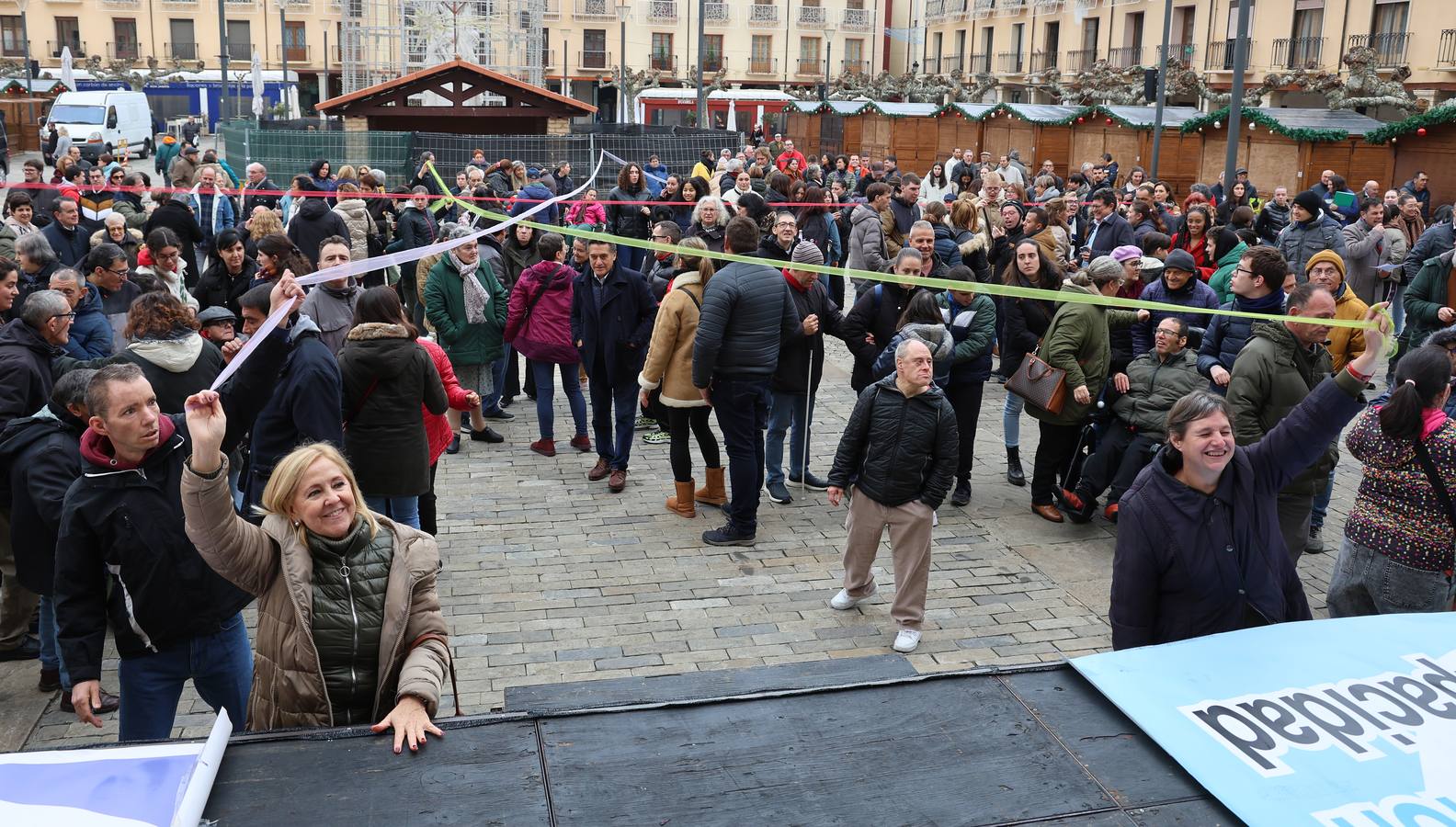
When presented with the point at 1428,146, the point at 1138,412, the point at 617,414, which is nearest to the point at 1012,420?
the point at 1138,412

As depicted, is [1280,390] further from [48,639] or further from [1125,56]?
[1125,56]

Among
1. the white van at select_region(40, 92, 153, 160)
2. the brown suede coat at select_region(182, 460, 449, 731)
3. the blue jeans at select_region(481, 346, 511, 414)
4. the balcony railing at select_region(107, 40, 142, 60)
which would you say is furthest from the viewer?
the balcony railing at select_region(107, 40, 142, 60)

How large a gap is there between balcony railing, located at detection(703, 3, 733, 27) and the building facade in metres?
10.2

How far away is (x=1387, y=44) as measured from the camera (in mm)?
33594

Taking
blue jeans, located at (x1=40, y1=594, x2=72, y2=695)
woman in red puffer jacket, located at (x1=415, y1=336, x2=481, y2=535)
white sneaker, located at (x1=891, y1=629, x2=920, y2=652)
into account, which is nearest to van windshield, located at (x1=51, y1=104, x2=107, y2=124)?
woman in red puffer jacket, located at (x1=415, y1=336, x2=481, y2=535)

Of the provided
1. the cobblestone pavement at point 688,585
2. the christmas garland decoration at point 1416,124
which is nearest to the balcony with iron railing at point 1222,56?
the christmas garland decoration at point 1416,124

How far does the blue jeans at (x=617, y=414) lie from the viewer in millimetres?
8797

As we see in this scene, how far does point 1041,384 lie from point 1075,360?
0.85ft

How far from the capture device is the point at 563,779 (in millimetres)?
2604

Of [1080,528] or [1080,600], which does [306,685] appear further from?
[1080,528]

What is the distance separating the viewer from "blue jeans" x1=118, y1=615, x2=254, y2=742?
165 inches

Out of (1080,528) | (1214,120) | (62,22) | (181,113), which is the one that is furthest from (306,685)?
(62,22)

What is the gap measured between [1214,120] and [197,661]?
75.9 feet

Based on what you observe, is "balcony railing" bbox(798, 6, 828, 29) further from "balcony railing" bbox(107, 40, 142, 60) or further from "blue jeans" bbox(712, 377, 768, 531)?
"blue jeans" bbox(712, 377, 768, 531)
